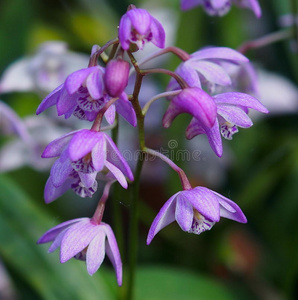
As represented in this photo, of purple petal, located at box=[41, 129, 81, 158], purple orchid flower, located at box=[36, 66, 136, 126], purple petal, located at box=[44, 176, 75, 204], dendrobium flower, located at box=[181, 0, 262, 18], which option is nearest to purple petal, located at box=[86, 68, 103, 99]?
purple orchid flower, located at box=[36, 66, 136, 126]

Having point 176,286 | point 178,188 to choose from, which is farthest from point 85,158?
point 178,188

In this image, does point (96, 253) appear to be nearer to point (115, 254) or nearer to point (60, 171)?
point (115, 254)

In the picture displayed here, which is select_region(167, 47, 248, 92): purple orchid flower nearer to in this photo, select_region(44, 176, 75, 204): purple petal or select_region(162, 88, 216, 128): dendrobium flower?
select_region(162, 88, 216, 128): dendrobium flower

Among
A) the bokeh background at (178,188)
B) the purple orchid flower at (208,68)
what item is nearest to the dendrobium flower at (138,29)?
the purple orchid flower at (208,68)

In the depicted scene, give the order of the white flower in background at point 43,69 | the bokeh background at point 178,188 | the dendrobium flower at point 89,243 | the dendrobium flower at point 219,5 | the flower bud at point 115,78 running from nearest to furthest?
the flower bud at point 115,78, the dendrobium flower at point 89,243, the dendrobium flower at point 219,5, the bokeh background at point 178,188, the white flower in background at point 43,69

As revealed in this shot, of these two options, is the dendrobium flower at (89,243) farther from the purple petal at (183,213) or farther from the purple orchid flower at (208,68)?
the purple orchid flower at (208,68)

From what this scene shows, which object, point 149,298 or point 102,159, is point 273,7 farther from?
point 102,159

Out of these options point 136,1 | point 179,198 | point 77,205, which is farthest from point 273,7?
point 179,198
